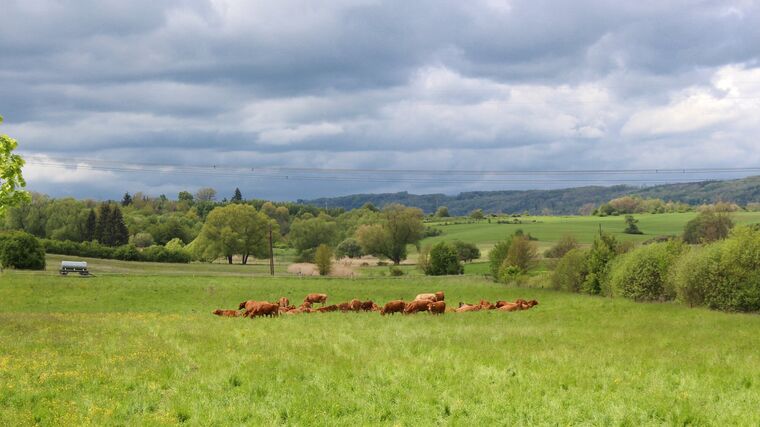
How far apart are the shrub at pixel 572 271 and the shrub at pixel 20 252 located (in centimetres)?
6255

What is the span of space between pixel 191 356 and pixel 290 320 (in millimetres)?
13379

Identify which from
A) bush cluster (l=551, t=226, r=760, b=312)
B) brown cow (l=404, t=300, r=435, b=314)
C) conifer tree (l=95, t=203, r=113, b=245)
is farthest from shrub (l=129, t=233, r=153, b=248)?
brown cow (l=404, t=300, r=435, b=314)

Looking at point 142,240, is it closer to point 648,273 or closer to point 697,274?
point 648,273

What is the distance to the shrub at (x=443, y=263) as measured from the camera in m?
121

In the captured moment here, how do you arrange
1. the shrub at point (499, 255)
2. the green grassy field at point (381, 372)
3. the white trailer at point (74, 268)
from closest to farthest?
the green grassy field at point (381, 372), the white trailer at point (74, 268), the shrub at point (499, 255)

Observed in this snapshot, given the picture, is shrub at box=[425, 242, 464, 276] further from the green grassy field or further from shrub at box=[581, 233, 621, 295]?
the green grassy field

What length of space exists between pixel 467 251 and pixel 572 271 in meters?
82.2

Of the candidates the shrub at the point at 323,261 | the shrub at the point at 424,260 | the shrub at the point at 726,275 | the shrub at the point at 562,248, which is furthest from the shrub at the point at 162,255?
the shrub at the point at 726,275

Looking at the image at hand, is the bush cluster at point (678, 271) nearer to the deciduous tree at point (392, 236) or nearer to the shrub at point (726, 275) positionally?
the shrub at point (726, 275)

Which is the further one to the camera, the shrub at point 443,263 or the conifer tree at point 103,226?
the conifer tree at point 103,226

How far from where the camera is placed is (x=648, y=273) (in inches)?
1991

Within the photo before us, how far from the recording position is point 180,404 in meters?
15.9

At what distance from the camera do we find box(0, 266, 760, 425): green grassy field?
15.2 m

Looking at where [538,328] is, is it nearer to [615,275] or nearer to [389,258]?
[615,275]
